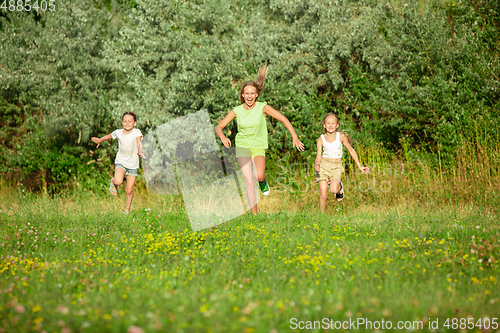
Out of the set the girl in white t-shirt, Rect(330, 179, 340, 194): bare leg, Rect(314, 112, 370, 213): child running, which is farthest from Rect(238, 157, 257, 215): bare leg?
the girl in white t-shirt

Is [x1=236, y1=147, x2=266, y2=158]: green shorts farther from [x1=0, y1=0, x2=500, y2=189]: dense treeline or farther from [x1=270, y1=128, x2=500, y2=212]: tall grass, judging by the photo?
[x1=0, y1=0, x2=500, y2=189]: dense treeline

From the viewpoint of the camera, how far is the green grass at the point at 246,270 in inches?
125

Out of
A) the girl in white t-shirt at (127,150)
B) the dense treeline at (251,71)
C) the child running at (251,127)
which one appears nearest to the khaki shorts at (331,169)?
the child running at (251,127)

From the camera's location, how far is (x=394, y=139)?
10680 mm

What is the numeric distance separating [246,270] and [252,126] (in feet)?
9.88

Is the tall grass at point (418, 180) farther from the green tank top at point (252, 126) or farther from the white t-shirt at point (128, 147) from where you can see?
the white t-shirt at point (128, 147)

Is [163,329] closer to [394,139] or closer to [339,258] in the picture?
[339,258]

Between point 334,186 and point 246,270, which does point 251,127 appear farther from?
point 246,270

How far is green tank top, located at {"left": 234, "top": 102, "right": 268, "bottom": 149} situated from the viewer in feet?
23.3

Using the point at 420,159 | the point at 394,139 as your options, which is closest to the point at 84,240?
the point at 420,159

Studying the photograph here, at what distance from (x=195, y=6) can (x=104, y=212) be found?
637cm

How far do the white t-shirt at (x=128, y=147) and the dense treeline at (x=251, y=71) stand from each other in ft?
7.87

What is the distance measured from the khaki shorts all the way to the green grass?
705 millimetres

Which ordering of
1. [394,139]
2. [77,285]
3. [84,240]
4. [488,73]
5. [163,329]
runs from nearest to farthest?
[163,329], [77,285], [84,240], [488,73], [394,139]
